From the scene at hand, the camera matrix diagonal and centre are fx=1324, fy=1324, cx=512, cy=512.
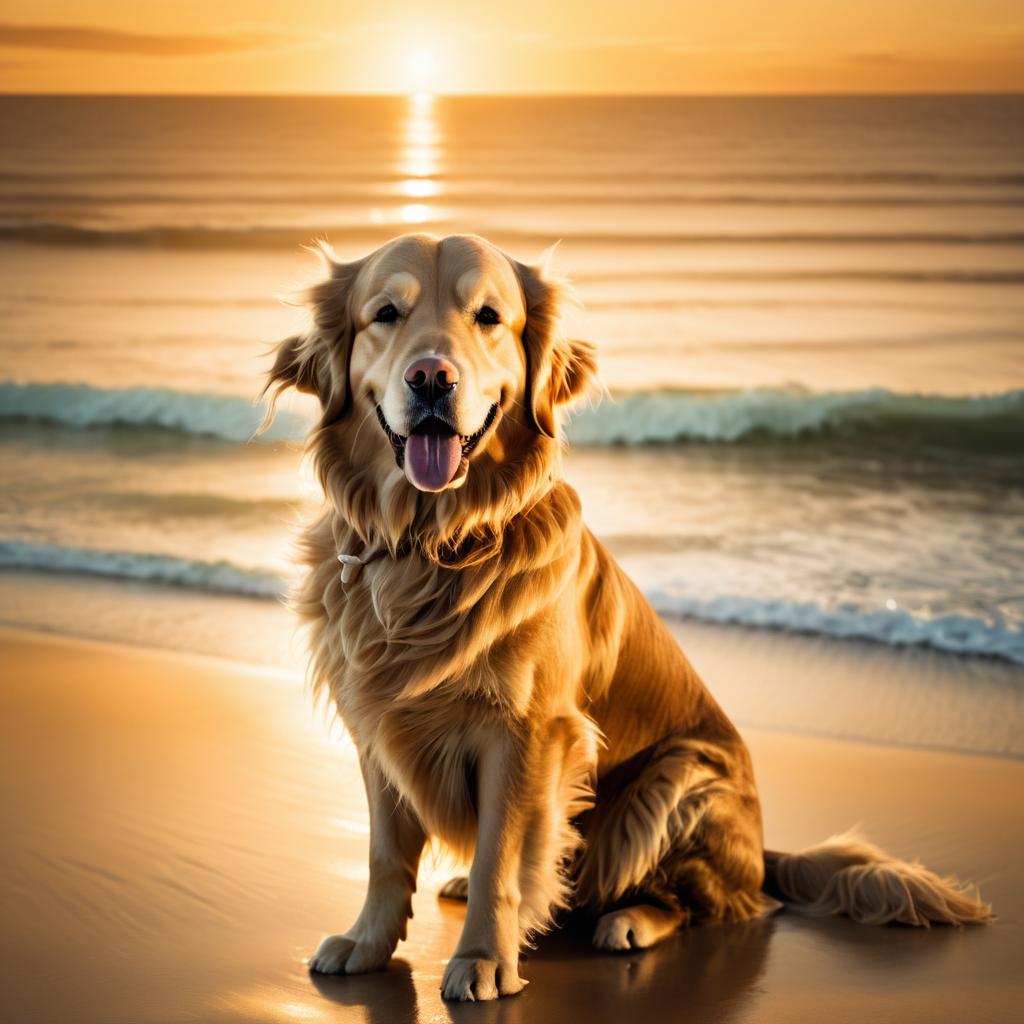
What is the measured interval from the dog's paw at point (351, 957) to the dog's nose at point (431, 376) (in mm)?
1094

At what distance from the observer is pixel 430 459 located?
2447mm

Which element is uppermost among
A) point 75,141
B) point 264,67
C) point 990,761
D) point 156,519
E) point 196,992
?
point 75,141

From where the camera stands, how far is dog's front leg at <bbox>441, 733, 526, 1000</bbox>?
2504 mm

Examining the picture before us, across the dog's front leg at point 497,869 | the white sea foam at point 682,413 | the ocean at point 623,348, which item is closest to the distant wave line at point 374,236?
the ocean at point 623,348

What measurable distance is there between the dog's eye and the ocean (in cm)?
30

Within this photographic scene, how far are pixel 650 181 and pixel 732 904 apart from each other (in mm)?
24576

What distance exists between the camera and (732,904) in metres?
2.93

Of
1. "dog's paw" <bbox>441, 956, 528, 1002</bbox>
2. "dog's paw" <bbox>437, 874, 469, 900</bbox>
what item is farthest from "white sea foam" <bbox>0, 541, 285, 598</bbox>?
"dog's paw" <bbox>441, 956, 528, 1002</bbox>

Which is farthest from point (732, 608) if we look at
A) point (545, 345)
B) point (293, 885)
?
point (545, 345)

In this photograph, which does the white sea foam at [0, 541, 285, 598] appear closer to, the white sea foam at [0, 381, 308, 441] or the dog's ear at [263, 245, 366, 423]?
the dog's ear at [263, 245, 366, 423]

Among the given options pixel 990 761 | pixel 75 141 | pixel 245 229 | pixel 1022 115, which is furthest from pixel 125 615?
pixel 1022 115

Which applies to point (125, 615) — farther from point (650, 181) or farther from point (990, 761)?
point (650, 181)

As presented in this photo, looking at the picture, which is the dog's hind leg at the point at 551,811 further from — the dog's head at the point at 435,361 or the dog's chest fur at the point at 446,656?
the dog's head at the point at 435,361

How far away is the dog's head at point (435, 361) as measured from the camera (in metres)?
2.43
